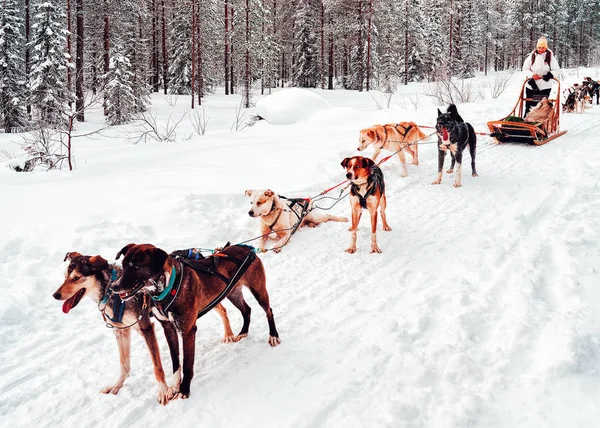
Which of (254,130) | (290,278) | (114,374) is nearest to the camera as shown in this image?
(114,374)

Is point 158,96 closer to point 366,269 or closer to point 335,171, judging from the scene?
point 335,171

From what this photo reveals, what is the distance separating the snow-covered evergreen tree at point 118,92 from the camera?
2045cm

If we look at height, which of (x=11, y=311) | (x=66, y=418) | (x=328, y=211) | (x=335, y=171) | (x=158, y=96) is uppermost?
(x=158, y=96)

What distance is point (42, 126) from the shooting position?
10656mm

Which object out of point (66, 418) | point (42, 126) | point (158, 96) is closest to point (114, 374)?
point (66, 418)

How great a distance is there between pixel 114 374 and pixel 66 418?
0.43 metres

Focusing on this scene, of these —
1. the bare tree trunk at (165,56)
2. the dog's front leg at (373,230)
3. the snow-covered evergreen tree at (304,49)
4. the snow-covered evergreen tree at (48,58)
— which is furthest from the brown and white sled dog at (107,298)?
the snow-covered evergreen tree at (304,49)

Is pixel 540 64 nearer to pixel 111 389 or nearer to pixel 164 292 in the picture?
pixel 164 292

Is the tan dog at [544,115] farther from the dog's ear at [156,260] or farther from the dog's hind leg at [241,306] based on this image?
the dog's ear at [156,260]

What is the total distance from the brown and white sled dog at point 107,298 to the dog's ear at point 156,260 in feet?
0.83

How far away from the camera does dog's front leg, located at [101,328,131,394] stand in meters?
2.79

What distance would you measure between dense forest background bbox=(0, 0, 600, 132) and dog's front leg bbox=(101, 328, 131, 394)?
772 centimetres

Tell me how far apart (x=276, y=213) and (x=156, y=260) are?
292 cm

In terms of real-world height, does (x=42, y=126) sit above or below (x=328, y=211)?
above
